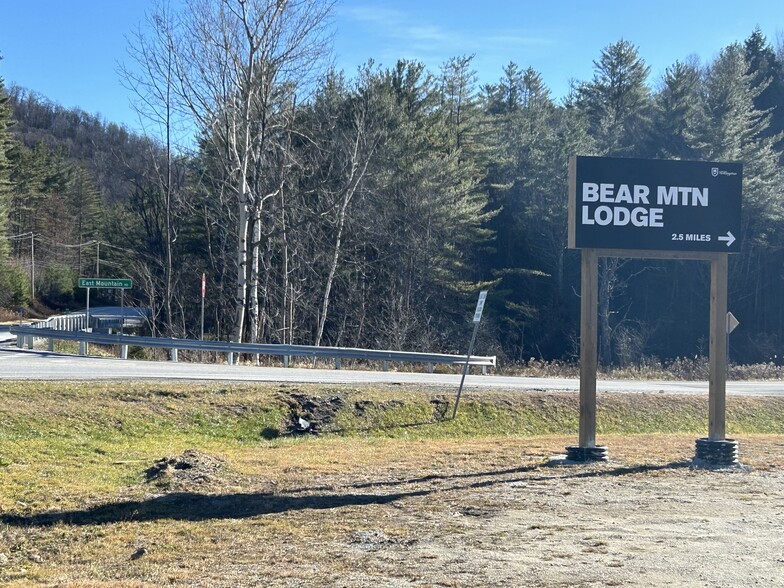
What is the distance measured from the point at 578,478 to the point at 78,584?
20.5 feet

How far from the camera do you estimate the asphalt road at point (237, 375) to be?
19.7 meters

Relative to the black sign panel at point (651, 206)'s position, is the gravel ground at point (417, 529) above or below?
below

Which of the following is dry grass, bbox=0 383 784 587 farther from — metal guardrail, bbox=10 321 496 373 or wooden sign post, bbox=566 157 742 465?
metal guardrail, bbox=10 321 496 373

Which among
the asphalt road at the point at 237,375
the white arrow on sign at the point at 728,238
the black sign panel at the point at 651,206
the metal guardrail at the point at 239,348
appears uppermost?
the black sign panel at the point at 651,206

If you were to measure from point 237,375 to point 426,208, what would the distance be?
79.1 feet

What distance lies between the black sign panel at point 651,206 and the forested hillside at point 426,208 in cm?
1796

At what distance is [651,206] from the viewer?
1216cm

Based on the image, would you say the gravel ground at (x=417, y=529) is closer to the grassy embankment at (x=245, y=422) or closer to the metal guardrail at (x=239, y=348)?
the grassy embankment at (x=245, y=422)

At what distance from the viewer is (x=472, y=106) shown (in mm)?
51625

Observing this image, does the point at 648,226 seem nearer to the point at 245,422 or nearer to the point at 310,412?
the point at 310,412

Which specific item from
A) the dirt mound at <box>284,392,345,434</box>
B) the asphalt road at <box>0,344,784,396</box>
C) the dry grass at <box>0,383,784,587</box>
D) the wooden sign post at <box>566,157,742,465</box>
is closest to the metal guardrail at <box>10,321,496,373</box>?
the asphalt road at <box>0,344,784,396</box>

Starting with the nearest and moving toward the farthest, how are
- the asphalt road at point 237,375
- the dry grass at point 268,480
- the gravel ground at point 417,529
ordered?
the gravel ground at point 417,529, the dry grass at point 268,480, the asphalt road at point 237,375

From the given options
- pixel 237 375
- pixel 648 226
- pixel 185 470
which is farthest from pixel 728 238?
pixel 237 375

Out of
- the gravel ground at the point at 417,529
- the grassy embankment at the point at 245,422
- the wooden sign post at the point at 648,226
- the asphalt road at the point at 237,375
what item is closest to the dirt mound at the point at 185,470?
the gravel ground at the point at 417,529
